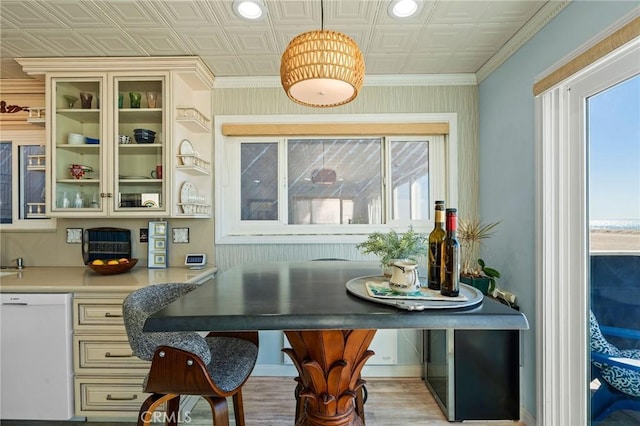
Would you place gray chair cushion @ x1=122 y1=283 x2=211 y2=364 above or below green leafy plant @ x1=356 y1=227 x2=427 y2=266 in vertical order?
below

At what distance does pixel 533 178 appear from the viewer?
190cm

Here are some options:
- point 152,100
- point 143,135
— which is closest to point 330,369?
point 143,135

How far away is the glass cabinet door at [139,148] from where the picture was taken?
7.64ft

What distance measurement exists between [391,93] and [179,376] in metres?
2.51

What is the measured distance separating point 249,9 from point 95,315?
2060 millimetres

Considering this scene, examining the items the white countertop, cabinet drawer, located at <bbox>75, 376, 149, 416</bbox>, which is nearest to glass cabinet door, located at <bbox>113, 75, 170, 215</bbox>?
the white countertop

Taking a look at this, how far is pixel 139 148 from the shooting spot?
2.39 m

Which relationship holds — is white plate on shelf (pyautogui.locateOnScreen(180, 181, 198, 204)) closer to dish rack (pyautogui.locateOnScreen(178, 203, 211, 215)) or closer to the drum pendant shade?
dish rack (pyautogui.locateOnScreen(178, 203, 211, 215))

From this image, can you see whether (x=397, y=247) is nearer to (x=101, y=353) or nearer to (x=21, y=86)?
(x=101, y=353)

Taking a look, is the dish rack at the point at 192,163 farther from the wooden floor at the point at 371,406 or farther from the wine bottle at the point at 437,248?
the wine bottle at the point at 437,248

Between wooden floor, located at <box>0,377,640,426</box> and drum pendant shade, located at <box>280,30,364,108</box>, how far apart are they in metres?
2.01

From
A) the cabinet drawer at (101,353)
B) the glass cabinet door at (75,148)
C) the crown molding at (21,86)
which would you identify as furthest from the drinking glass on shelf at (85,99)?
the cabinet drawer at (101,353)

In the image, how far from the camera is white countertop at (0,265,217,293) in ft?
6.19

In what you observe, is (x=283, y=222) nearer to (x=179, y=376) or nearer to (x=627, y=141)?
(x=179, y=376)
